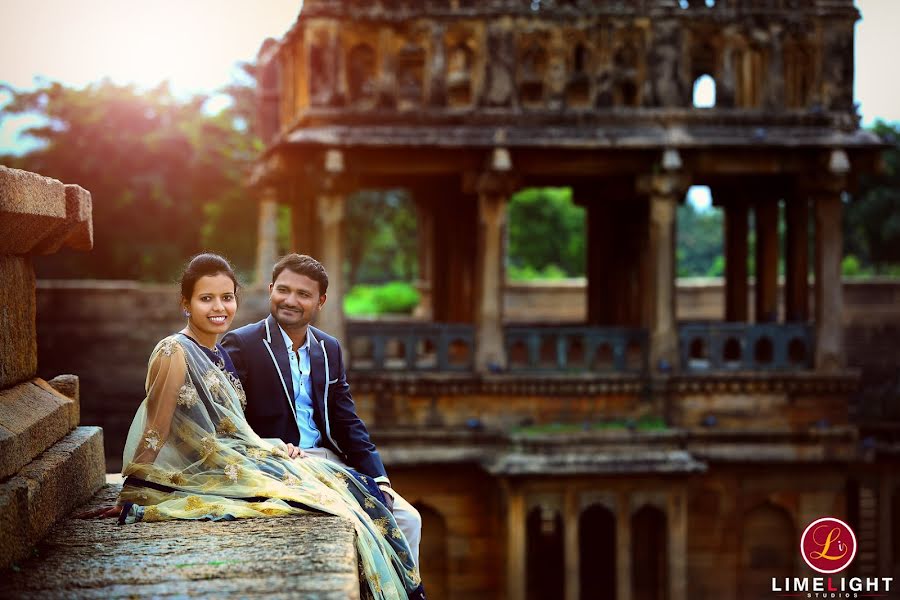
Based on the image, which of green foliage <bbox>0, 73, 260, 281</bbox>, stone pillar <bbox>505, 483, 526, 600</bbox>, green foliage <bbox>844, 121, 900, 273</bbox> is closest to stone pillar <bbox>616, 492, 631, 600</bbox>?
stone pillar <bbox>505, 483, 526, 600</bbox>

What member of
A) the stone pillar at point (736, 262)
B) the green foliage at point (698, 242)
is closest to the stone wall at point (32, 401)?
the stone pillar at point (736, 262)

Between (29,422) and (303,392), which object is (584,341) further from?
(29,422)

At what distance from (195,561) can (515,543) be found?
32.6 ft

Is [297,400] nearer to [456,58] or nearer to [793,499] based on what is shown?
[793,499]

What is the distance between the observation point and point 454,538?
14273mm

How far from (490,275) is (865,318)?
7.84 metres

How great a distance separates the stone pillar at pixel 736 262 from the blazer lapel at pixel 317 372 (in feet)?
40.4

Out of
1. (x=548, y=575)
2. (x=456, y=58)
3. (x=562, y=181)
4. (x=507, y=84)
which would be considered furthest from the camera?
(x=456, y=58)

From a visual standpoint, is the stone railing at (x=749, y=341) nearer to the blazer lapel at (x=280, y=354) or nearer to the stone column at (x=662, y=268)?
the stone column at (x=662, y=268)

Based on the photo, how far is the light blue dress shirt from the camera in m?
5.08

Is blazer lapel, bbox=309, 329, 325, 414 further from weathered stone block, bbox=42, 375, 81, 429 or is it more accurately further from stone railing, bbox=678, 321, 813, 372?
stone railing, bbox=678, 321, 813, 372

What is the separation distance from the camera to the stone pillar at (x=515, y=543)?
1310cm

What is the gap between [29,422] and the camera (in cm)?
428

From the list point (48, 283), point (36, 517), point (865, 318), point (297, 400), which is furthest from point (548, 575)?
point (36, 517)
